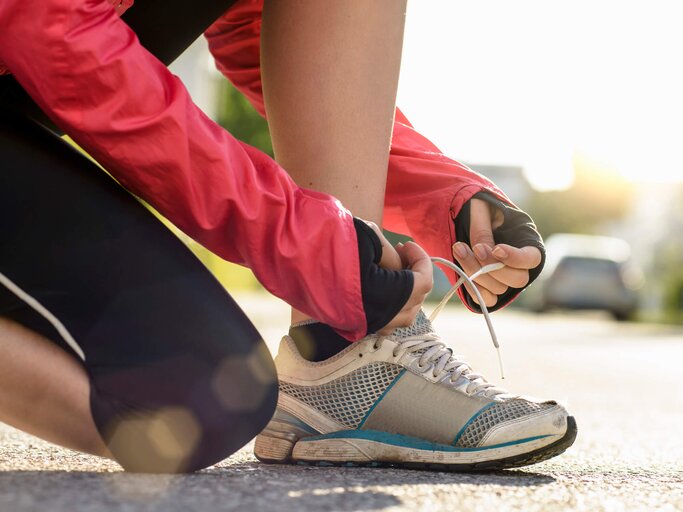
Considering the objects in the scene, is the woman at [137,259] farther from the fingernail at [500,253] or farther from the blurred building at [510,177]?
the blurred building at [510,177]

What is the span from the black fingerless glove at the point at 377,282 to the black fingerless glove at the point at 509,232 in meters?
0.39

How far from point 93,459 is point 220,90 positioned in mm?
29410

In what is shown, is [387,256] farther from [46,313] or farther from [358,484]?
[46,313]

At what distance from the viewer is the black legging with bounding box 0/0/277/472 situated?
1.40 meters

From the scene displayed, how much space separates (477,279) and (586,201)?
44898 mm

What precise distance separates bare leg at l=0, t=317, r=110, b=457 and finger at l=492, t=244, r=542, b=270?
729 mm

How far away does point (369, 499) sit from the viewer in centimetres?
130

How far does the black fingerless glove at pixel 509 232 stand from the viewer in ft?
5.74

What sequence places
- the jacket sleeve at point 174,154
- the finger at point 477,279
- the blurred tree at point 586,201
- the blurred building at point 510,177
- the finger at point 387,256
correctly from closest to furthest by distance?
the jacket sleeve at point 174,154, the finger at point 387,256, the finger at point 477,279, the blurred tree at point 586,201, the blurred building at point 510,177

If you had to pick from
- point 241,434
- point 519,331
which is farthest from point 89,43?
point 519,331

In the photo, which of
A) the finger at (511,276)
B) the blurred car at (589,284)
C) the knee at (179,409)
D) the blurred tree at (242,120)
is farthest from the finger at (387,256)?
the blurred tree at (242,120)

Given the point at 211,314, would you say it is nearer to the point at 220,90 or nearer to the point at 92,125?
the point at 92,125

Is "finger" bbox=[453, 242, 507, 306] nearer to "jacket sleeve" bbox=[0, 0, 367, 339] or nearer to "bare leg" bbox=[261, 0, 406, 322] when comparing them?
"bare leg" bbox=[261, 0, 406, 322]

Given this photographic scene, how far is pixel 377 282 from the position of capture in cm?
141
